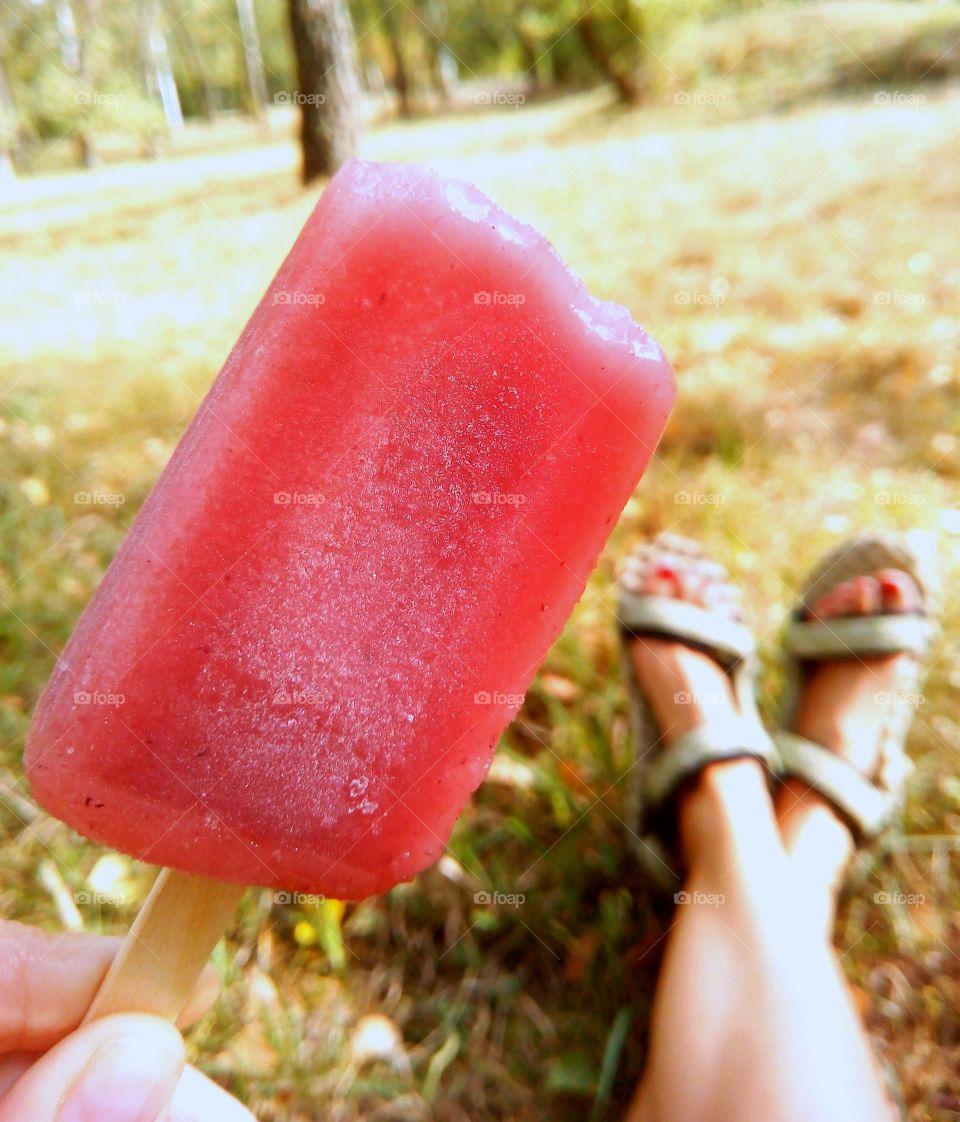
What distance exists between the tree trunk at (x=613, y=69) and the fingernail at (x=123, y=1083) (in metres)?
10.9

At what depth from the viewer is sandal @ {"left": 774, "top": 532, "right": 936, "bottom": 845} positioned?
180 cm

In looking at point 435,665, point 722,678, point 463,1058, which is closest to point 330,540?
point 435,665

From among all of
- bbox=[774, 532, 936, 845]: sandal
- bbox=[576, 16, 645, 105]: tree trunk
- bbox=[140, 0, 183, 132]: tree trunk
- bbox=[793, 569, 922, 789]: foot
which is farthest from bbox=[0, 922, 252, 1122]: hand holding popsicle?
bbox=[576, 16, 645, 105]: tree trunk

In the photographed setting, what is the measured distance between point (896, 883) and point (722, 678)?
563 mm

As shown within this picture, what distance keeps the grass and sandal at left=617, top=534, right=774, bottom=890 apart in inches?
2.7

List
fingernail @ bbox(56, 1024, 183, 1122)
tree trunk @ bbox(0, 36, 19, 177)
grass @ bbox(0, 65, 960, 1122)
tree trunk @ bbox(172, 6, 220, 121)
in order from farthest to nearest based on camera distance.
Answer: tree trunk @ bbox(172, 6, 220, 121) → tree trunk @ bbox(0, 36, 19, 177) → grass @ bbox(0, 65, 960, 1122) → fingernail @ bbox(56, 1024, 183, 1122)

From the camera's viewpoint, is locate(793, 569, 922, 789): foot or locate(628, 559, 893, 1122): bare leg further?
locate(793, 569, 922, 789): foot

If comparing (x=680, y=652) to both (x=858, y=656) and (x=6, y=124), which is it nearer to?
(x=858, y=656)

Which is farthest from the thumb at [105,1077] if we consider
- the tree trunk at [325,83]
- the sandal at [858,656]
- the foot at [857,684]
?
the tree trunk at [325,83]

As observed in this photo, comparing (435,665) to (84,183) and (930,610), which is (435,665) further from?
(84,183)

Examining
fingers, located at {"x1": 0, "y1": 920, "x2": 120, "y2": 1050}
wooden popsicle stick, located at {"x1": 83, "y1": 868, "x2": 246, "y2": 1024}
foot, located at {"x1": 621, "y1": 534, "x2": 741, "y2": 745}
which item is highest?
wooden popsicle stick, located at {"x1": 83, "y1": 868, "x2": 246, "y2": 1024}

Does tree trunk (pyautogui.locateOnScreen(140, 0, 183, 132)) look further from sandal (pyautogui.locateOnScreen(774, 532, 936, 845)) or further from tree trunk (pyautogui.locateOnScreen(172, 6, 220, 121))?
sandal (pyautogui.locateOnScreen(774, 532, 936, 845))

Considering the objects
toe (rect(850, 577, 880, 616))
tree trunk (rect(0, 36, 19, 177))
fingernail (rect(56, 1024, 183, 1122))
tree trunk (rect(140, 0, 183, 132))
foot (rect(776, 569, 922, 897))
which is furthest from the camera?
tree trunk (rect(0, 36, 19, 177))

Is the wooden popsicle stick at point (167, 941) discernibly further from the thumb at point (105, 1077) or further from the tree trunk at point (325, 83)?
the tree trunk at point (325, 83)
